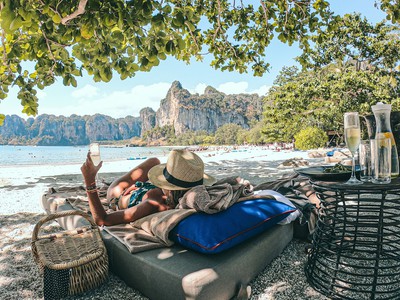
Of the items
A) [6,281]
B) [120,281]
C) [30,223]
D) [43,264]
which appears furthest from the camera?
[30,223]

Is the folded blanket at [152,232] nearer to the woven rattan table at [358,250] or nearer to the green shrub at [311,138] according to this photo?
the woven rattan table at [358,250]

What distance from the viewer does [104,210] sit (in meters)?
2.50

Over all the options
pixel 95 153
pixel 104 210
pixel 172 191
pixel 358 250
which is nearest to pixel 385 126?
pixel 358 250

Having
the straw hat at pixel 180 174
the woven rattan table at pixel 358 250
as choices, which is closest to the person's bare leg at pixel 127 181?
the straw hat at pixel 180 174

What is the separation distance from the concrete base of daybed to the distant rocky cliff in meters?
129

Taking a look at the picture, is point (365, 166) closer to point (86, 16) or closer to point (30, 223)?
point (86, 16)

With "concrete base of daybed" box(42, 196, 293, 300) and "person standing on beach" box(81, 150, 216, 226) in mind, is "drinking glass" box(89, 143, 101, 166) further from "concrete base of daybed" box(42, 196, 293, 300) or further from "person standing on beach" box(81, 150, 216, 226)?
"concrete base of daybed" box(42, 196, 293, 300)

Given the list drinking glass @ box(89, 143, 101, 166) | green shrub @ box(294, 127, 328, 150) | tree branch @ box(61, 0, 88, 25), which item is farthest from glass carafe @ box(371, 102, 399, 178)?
green shrub @ box(294, 127, 328, 150)

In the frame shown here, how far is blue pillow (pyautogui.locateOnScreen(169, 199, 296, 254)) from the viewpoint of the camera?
1854 mm

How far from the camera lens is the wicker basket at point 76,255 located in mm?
1957

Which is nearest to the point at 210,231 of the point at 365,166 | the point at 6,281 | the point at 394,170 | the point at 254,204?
the point at 254,204

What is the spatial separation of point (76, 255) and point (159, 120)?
16180 centimetres

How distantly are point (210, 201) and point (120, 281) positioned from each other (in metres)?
0.96

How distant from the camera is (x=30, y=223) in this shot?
4.15 meters
